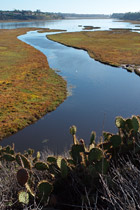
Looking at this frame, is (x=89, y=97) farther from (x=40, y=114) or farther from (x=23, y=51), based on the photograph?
(x=23, y=51)

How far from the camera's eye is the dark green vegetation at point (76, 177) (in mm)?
7086

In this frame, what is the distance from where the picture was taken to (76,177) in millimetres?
8164

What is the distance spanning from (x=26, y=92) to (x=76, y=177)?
77.7 ft

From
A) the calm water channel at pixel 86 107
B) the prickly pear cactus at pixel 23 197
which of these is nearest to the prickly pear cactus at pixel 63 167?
the prickly pear cactus at pixel 23 197

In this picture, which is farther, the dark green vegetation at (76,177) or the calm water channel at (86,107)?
the calm water channel at (86,107)

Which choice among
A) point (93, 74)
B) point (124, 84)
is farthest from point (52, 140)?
point (93, 74)

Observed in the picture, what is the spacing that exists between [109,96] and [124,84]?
607 centimetres

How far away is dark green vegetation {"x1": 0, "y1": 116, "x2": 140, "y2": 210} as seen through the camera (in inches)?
279

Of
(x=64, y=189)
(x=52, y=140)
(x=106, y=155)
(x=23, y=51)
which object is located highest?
(x=23, y=51)

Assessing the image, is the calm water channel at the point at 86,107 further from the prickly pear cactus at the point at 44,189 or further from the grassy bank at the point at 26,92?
the prickly pear cactus at the point at 44,189

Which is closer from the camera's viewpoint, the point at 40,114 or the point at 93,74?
the point at 40,114

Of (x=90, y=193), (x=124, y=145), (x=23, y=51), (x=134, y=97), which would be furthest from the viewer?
(x=23, y=51)

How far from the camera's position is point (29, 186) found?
7852 millimetres

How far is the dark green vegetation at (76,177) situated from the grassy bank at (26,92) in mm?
12544
